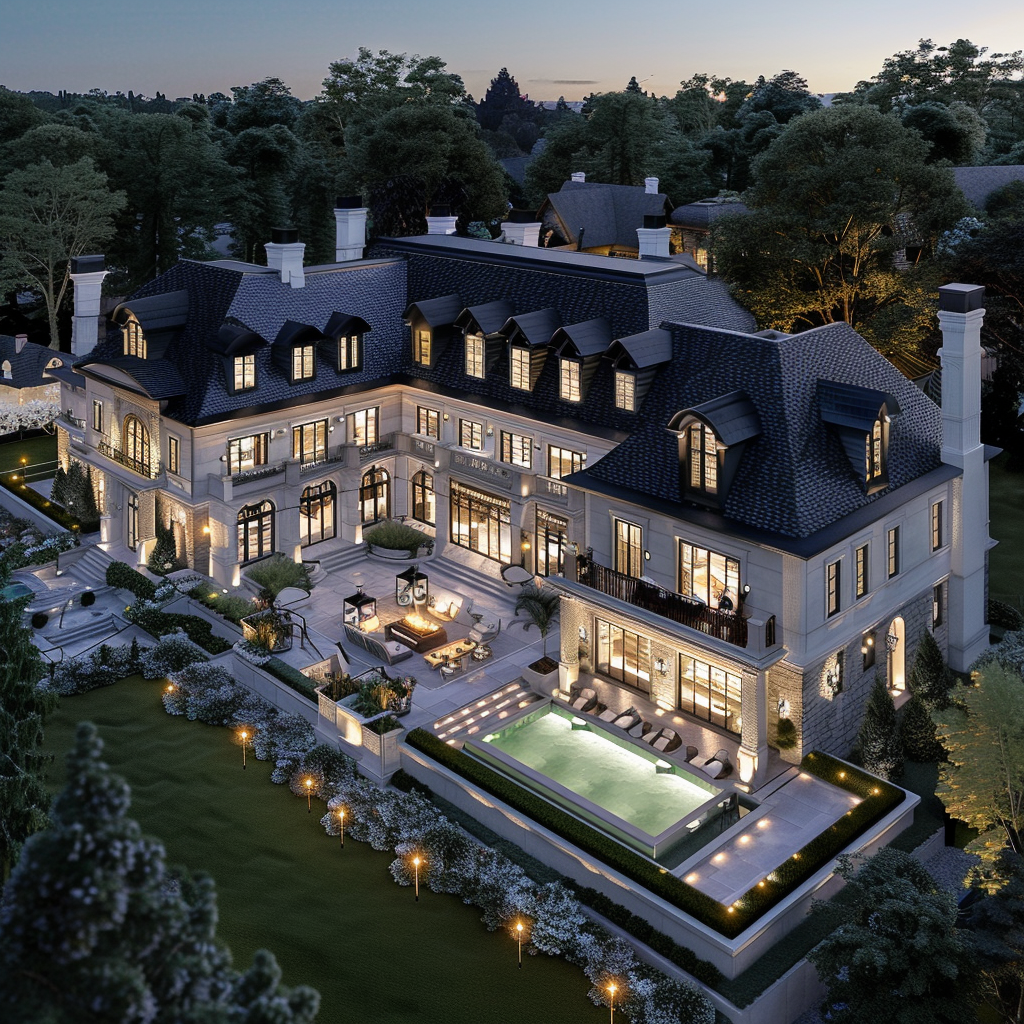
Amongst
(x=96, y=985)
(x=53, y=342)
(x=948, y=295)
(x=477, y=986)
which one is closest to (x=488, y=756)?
(x=477, y=986)

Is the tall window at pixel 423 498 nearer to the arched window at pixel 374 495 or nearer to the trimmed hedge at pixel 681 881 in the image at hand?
the arched window at pixel 374 495

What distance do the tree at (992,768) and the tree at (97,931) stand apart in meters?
19.3

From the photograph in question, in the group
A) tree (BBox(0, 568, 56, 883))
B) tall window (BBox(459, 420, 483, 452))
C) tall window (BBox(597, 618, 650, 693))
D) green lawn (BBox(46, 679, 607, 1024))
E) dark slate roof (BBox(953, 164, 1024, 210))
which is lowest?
green lawn (BBox(46, 679, 607, 1024))

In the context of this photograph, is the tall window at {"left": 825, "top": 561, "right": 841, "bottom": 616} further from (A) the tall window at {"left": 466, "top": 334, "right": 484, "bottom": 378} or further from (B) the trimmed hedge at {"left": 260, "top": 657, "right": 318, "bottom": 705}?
(A) the tall window at {"left": 466, "top": 334, "right": 484, "bottom": 378}

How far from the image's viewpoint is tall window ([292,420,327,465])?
4419 cm

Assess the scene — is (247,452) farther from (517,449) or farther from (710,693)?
(710,693)

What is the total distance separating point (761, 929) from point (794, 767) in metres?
6.65

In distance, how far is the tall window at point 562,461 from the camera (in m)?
40.5

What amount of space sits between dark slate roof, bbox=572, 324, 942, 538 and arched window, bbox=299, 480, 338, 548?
48.2 ft

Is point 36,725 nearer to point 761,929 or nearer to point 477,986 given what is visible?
point 477,986

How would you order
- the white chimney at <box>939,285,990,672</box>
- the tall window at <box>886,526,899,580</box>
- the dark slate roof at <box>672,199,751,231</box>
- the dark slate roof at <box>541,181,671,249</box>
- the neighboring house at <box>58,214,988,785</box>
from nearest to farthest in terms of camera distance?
the neighboring house at <box>58,214,988,785</box> < the tall window at <box>886,526,899,580</box> < the white chimney at <box>939,285,990,672</box> < the dark slate roof at <box>672,199,751,231</box> < the dark slate roof at <box>541,181,671,249</box>

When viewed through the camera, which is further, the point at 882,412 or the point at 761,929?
the point at 882,412

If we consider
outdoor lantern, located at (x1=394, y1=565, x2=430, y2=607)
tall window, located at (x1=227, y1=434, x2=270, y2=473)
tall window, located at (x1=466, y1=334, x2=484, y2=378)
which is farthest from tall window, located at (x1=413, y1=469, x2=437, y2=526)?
tall window, located at (x1=227, y1=434, x2=270, y2=473)

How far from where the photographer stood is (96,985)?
33.8 ft
